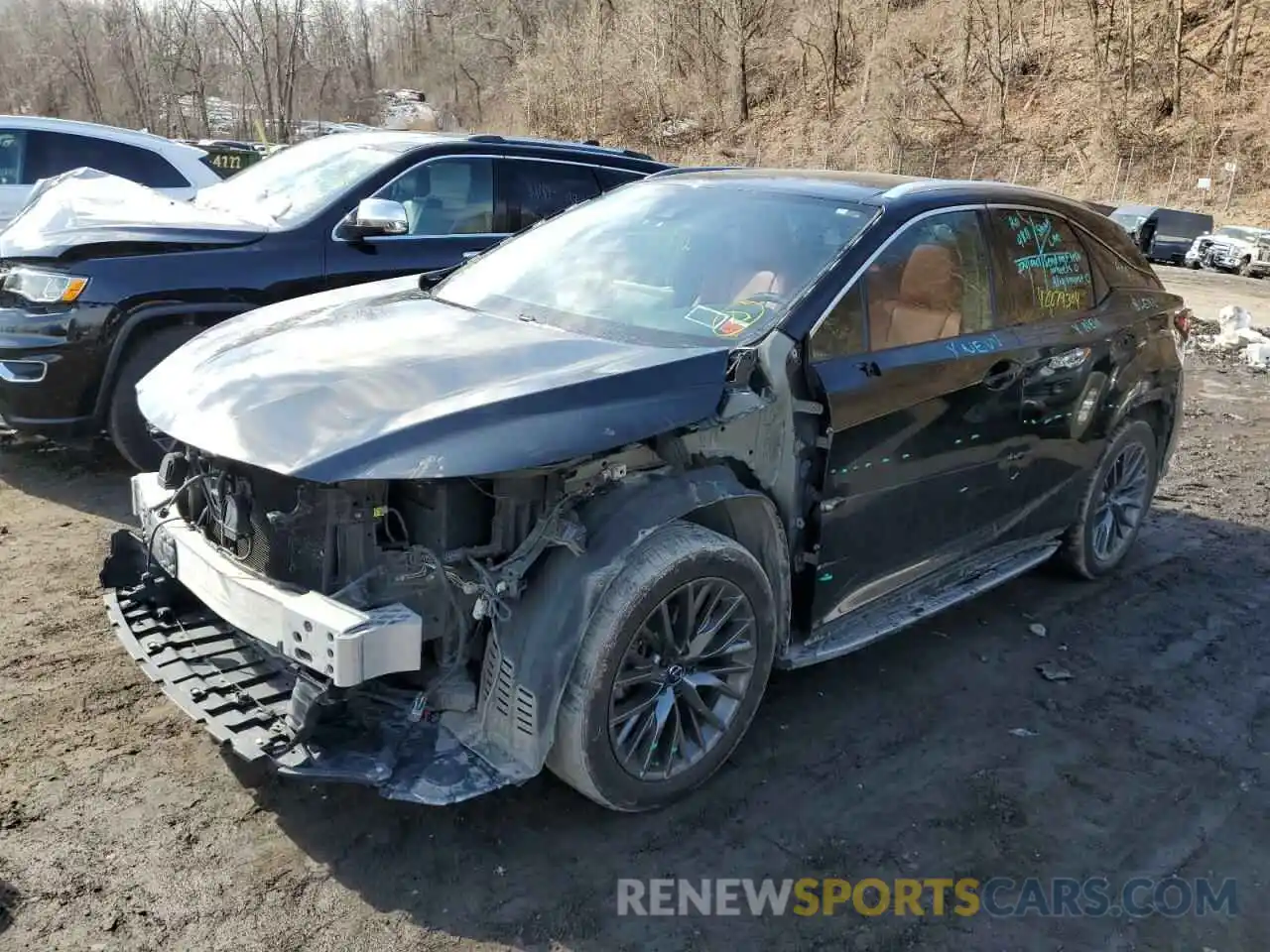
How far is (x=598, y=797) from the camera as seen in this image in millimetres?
3061

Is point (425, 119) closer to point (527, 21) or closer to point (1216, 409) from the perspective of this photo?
point (527, 21)

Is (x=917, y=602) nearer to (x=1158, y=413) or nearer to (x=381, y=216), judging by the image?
(x=1158, y=413)

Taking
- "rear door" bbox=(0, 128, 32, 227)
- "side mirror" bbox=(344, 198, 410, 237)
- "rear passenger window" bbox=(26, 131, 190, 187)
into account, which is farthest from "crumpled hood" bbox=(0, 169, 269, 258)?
"rear door" bbox=(0, 128, 32, 227)

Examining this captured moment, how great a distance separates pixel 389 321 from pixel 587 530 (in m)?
1.24

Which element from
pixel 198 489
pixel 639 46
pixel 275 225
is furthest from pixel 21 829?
pixel 639 46

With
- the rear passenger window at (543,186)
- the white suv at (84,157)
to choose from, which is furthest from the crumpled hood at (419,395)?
the white suv at (84,157)

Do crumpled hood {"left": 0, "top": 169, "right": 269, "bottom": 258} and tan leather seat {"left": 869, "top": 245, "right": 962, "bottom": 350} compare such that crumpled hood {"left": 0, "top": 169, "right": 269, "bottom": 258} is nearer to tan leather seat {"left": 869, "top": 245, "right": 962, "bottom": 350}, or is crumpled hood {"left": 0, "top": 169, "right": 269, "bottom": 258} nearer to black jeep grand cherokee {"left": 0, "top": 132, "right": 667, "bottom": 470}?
black jeep grand cherokee {"left": 0, "top": 132, "right": 667, "bottom": 470}

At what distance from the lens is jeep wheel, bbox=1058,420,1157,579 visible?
507 cm

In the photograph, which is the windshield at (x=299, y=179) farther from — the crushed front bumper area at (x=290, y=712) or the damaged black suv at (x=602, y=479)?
A: the crushed front bumper area at (x=290, y=712)

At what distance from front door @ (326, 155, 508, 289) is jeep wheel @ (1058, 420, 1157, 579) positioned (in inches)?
144

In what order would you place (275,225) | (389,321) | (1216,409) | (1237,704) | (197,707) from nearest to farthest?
(197,707) → (389,321) → (1237,704) → (275,225) → (1216,409)

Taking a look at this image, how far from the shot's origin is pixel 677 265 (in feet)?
12.7

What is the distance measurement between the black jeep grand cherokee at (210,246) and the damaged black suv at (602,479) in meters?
1.91

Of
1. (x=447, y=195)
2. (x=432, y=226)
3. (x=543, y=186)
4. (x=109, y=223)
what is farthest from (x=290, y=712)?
(x=543, y=186)
